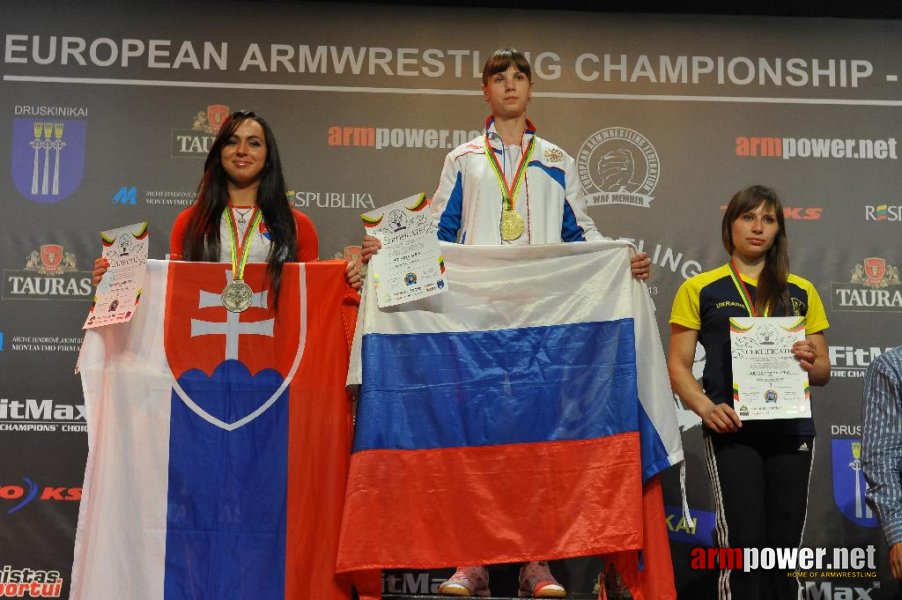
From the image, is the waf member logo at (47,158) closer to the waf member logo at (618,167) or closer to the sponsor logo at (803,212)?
the waf member logo at (618,167)

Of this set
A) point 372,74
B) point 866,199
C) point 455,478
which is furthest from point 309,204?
point 866,199

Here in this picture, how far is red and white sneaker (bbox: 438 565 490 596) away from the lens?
10.1 ft

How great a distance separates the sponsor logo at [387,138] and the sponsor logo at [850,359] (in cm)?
191

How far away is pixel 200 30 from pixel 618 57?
77.3 inches

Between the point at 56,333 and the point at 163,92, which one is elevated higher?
the point at 163,92

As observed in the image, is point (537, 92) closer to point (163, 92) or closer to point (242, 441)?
point (163, 92)

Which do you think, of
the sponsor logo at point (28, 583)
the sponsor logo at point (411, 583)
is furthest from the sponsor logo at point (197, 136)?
the sponsor logo at point (411, 583)

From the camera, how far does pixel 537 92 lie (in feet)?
15.2

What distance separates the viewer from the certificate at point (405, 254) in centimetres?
307

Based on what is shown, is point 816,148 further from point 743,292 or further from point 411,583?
point 411,583

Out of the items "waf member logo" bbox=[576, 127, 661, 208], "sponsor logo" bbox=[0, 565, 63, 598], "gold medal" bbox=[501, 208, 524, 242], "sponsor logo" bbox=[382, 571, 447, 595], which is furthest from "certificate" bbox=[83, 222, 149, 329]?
"waf member logo" bbox=[576, 127, 661, 208]

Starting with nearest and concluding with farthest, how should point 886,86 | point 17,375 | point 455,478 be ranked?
point 455,478, point 17,375, point 886,86

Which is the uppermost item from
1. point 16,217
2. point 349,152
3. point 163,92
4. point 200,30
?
point 200,30

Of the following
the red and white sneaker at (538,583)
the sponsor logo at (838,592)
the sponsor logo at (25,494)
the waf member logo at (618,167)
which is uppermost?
the waf member logo at (618,167)
